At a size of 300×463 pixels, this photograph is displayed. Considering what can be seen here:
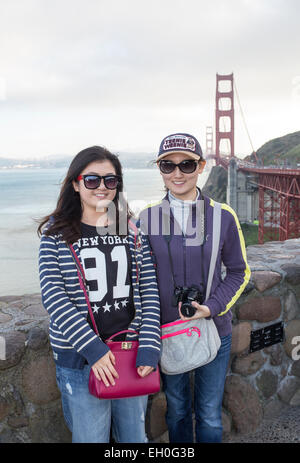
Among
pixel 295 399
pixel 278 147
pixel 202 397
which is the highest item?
pixel 278 147

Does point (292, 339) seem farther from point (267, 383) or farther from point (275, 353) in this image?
point (267, 383)

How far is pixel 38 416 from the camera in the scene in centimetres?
168

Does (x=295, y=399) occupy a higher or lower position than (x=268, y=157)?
lower

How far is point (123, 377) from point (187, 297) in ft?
1.24

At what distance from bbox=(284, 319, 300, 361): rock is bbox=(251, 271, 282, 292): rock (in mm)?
317

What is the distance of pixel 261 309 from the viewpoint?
215 centimetres

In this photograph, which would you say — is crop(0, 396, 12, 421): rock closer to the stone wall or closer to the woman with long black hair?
the stone wall

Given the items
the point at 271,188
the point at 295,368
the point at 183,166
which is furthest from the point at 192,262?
the point at 271,188

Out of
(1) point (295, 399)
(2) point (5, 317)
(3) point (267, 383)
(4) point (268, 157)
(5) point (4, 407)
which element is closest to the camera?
(5) point (4, 407)
